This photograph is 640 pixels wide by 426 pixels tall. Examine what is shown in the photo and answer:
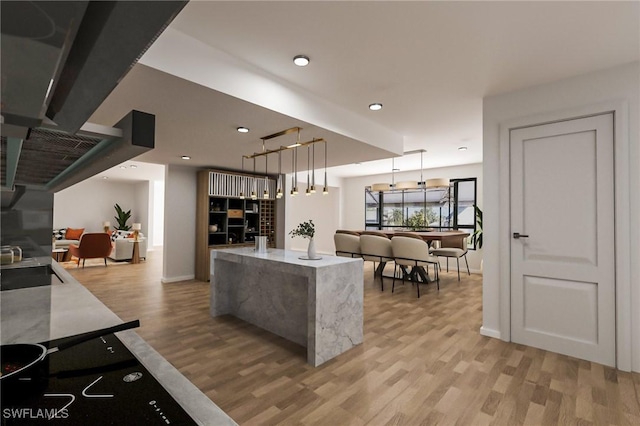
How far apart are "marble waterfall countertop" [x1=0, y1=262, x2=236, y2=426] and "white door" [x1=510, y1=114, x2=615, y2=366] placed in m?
3.32

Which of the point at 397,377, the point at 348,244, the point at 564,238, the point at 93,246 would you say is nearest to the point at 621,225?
the point at 564,238

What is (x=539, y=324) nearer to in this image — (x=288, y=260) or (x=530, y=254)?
(x=530, y=254)

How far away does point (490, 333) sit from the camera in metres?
3.29

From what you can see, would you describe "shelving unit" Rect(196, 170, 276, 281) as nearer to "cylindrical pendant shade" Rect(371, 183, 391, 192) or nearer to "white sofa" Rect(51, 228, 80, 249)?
"cylindrical pendant shade" Rect(371, 183, 391, 192)

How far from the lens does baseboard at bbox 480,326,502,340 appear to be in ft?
10.6

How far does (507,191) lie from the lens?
10.5ft

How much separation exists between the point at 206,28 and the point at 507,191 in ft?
10.2

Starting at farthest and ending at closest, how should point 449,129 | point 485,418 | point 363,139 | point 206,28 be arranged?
point 449,129 < point 363,139 < point 206,28 < point 485,418

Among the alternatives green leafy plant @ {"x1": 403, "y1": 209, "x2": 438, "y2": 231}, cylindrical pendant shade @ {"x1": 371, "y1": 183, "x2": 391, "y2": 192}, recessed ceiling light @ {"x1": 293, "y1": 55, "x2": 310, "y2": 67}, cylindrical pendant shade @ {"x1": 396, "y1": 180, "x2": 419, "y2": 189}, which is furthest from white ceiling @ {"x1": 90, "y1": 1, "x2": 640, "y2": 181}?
green leafy plant @ {"x1": 403, "y1": 209, "x2": 438, "y2": 231}

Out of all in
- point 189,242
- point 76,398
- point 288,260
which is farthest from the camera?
point 189,242

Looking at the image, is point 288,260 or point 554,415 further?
point 288,260

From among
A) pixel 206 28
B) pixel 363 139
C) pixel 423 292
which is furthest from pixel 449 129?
pixel 206 28

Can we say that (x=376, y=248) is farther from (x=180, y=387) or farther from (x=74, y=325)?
(x=180, y=387)

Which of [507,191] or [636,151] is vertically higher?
[636,151]
